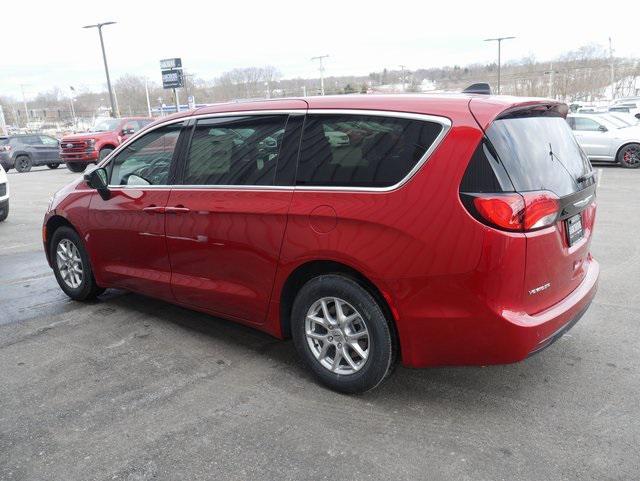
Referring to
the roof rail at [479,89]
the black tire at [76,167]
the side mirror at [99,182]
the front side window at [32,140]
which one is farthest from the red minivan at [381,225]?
the front side window at [32,140]

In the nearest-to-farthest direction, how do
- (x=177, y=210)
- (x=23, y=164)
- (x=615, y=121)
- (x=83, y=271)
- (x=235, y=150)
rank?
(x=235, y=150) < (x=177, y=210) < (x=83, y=271) < (x=615, y=121) < (x=23, y=164)

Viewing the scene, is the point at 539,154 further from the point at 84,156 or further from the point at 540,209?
the point at 84,156

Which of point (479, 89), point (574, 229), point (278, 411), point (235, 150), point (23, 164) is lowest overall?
point (23, 164)

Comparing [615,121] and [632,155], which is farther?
[615,121]

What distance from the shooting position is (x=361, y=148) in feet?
10.5

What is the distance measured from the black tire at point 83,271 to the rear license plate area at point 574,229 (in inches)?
155

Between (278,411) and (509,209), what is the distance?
167cm

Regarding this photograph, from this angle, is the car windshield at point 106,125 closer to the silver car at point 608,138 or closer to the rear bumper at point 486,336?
the silver car at point 608,138

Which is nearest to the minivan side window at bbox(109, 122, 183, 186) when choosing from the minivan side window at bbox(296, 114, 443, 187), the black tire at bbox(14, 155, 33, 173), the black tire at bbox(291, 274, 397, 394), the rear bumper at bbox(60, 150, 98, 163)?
the minivan side window at bbox(296, 114, 443, 187)

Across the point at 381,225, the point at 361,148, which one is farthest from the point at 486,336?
the point at 361,148

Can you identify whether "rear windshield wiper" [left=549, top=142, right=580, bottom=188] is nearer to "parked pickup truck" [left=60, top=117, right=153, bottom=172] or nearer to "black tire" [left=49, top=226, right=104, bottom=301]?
"black tire" [left=49, top=226, right=104, bottom=301]

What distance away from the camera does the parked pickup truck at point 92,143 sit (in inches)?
800

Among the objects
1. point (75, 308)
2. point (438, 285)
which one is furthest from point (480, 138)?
point (75, 308)

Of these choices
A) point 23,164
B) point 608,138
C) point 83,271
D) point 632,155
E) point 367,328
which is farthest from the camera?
point 23,164
